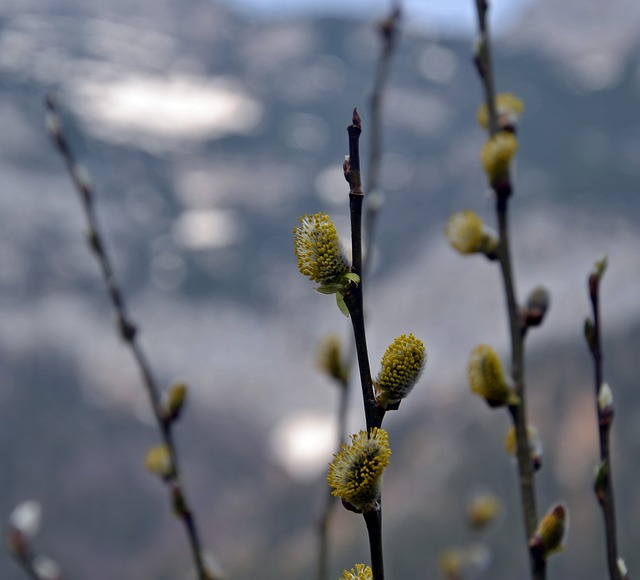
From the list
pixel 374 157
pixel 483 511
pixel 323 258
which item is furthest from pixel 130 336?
pixel 483 511

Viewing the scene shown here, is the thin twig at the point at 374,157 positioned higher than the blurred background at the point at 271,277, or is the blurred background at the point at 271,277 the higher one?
the blurred background at the point at 271,277

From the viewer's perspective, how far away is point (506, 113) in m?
0.73

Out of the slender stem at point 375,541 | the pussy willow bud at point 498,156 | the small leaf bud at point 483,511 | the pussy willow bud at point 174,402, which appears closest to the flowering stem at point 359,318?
the slender stem at point 375,541

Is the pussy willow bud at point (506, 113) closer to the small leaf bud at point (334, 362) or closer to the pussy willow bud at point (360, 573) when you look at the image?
the small leaf bud at point (334, 362)

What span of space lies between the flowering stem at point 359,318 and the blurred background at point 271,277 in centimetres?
1272

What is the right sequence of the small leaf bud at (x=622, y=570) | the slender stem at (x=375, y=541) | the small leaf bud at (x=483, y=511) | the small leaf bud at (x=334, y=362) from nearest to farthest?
1. the slender stem at (x=375, y=541)
2. the small leaf bud at (x=622, y=570)
3. the small leaf bud at (x=334, y=362)
4. the small leaf bud at (x=483, y=511)

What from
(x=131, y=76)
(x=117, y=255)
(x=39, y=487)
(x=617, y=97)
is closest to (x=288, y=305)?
(x=117, y=255)

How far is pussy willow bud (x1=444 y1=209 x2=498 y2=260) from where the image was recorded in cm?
63

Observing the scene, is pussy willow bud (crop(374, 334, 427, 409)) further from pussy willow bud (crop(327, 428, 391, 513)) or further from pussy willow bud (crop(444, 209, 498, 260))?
pussy willow bud (crop(444, 209, 498, 260))

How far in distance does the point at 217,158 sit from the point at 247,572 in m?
21.5

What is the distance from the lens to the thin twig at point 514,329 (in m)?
0.56

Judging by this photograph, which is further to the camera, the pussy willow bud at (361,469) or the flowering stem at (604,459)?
the flowering stem at (604,459)

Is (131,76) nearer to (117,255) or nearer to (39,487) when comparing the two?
(117,255)

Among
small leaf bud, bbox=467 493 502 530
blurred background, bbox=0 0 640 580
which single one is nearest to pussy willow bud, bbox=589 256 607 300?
small leaf bud, bbox=467 493 502 530
